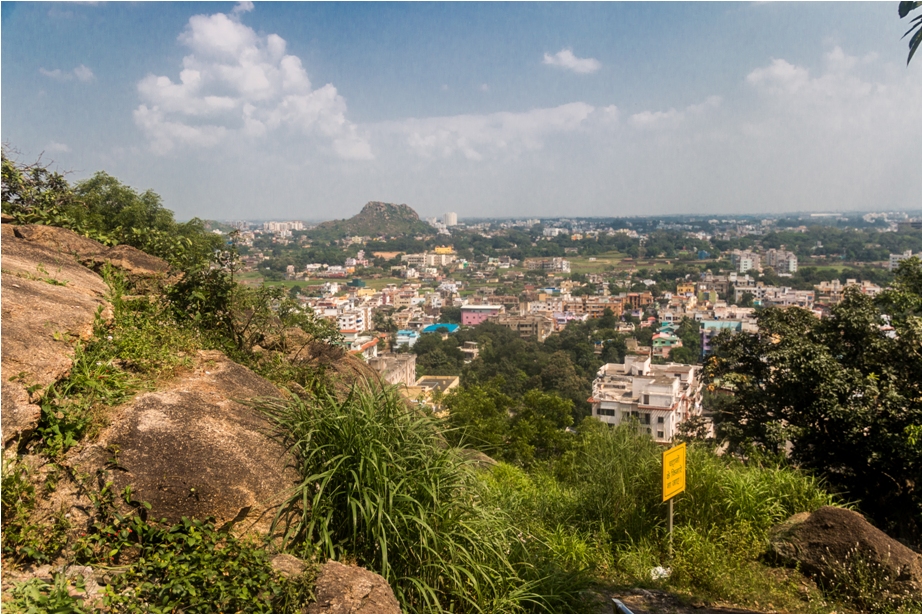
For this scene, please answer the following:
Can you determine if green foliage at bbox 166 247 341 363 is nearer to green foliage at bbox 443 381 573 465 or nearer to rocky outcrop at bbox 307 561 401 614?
rocky outcrop at bbox 307 561 401 614

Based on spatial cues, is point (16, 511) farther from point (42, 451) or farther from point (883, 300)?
point (883, 300)

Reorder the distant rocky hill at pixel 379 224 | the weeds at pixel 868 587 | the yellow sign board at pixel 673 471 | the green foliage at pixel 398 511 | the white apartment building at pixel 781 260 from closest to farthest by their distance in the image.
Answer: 1. the green foliage at pixel 398 511
2. the weeds at pixel 868 587
3. the yellow sign board at pixel 673 471
4. the white apartment building at pixel 781 260
5. the distant rocky hill at pixel 379 224

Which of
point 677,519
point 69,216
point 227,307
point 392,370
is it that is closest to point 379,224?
point 392,370

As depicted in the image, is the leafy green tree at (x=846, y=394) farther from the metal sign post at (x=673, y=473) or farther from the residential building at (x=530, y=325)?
the residential building at (x=530, y=325)

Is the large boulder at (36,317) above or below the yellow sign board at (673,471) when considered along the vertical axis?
above

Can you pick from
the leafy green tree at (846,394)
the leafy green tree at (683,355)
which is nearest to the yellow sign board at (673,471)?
the leafy green tree at (846,394)

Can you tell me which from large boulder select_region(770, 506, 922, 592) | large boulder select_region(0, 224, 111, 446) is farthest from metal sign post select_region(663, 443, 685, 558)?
large boulder select_region(0, 224, 111, 446)

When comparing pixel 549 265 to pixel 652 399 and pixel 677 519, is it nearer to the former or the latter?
pixel 652 399
